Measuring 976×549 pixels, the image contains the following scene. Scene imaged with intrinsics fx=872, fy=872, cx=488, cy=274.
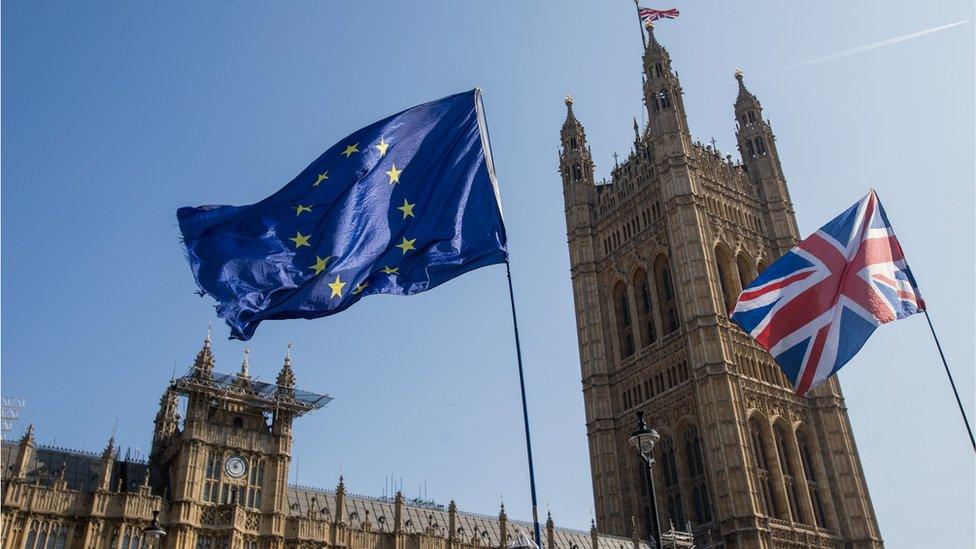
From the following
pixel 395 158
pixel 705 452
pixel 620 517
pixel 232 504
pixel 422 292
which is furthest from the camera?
pixel 620 517

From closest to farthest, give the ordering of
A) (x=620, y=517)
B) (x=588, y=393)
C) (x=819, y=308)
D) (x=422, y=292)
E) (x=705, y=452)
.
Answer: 1. (x=422, y=292)
2. (x=819, y=308)
3. (x=705, y=452)
4. (x=620, y=517)
5. (x=588, y=393)

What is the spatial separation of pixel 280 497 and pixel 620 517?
36.6m

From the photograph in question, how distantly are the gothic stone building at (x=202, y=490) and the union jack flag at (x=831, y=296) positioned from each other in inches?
1142

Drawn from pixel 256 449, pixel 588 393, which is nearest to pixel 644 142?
pixel 588 393

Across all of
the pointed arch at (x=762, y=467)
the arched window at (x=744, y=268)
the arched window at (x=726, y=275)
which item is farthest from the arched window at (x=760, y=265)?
the pointed arch at (x=762, y=467)

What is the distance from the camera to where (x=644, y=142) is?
9369 cm

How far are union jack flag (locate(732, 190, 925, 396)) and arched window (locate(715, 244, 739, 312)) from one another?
50628 millimetres

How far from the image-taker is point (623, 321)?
280 ft

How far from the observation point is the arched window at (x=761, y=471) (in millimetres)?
67938

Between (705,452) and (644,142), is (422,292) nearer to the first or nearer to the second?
(705,452)

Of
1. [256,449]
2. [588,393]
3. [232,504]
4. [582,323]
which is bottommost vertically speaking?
[232,504]

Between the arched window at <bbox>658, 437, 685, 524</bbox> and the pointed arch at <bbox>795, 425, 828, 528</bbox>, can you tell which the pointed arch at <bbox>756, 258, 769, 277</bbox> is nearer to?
the pointed arch at <bbox>795, 425, 828, 528</bbox>

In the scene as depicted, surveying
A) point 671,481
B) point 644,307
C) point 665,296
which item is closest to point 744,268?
point 665,296

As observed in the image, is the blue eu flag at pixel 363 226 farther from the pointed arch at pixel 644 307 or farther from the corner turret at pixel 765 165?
the corner turret at pixel 765 165
